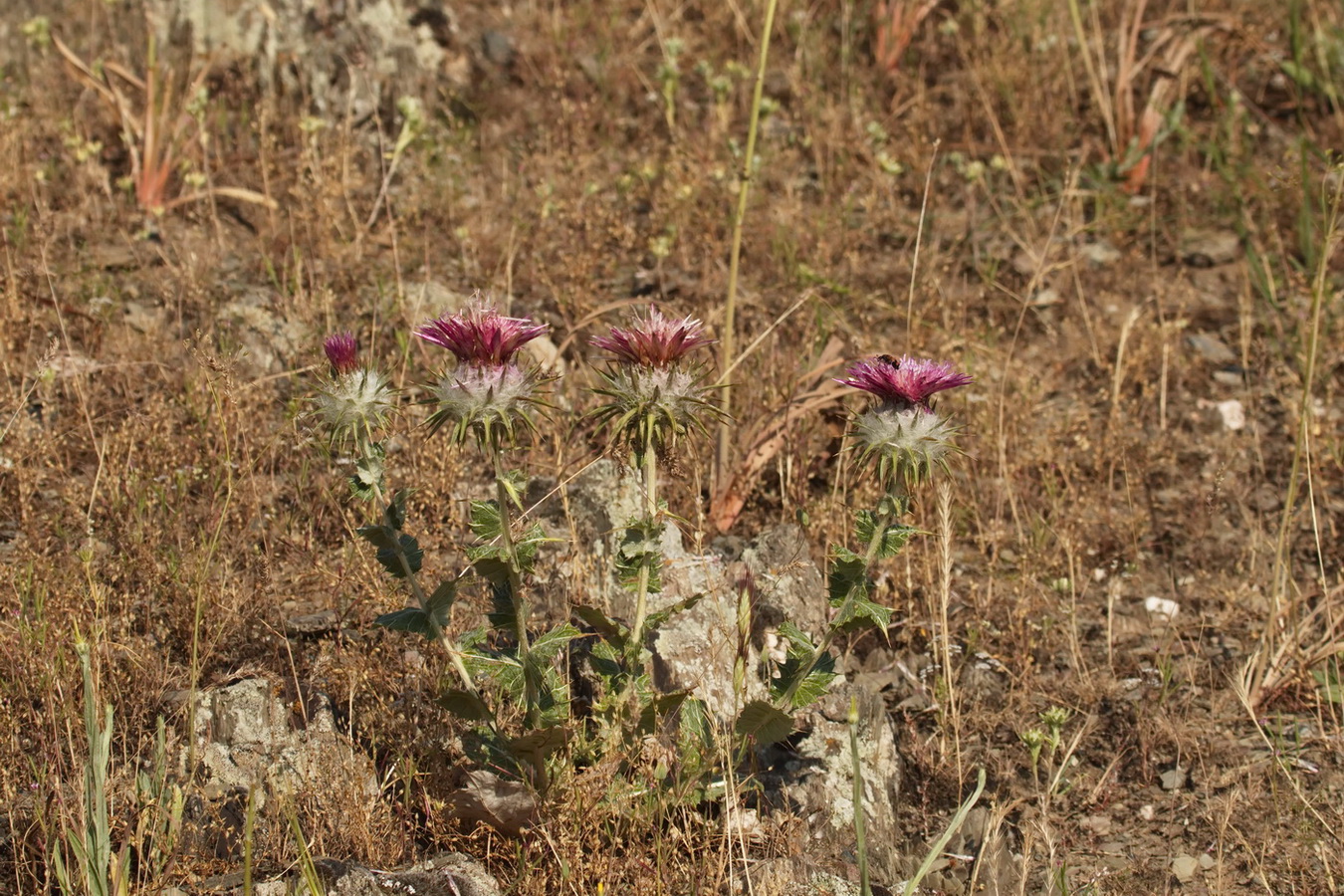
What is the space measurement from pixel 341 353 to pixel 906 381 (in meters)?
1.05

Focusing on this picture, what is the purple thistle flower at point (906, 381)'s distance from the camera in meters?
2.33

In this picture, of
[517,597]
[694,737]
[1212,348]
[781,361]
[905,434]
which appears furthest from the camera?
[1212,348]

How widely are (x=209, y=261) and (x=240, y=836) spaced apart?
8.34 ft

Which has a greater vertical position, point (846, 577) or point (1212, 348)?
point (846, 577)

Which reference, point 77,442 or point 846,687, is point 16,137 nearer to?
point 77,442

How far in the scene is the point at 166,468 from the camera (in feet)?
11.9

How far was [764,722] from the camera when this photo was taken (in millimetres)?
2527

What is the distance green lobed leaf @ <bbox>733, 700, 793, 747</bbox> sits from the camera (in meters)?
2.49

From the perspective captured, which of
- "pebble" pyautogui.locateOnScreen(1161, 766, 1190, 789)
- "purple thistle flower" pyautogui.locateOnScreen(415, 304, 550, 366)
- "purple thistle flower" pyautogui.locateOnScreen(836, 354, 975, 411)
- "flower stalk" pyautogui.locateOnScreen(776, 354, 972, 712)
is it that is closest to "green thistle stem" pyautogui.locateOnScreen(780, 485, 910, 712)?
"flower stalk" pyautogui.locateOnScreen(776, 354, 972, 712)

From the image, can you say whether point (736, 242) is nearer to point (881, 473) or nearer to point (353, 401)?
point (881, 473)

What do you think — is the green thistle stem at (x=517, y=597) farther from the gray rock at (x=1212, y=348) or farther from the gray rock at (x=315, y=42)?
the gray rock at (x=315, y=42)

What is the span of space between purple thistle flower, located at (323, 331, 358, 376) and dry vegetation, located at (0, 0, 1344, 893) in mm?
594

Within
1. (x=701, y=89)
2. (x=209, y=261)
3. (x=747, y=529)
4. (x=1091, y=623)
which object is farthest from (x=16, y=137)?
(x=1091, y=623)

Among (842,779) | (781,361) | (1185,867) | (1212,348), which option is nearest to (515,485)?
(842,779)
